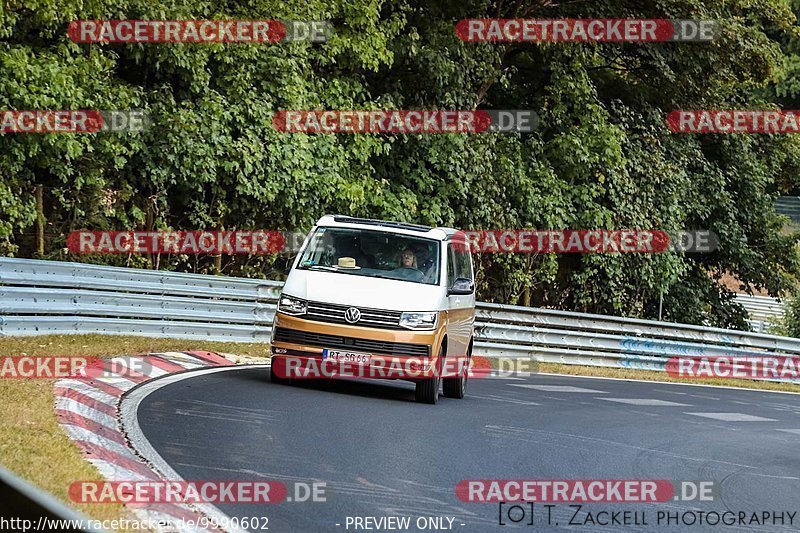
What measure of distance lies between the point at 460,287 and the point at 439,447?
167 inches

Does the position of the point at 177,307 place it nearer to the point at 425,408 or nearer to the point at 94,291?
the point at 94,291

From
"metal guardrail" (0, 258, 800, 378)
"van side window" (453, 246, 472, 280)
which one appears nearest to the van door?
"van side window" (453, 246, 472, 280)

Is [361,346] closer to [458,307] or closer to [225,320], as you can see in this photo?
[458,307]

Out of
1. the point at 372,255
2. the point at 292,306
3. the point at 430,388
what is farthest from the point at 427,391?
the point at 292,306

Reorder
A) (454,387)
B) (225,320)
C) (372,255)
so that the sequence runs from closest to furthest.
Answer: (372,255)
(454,387)
(225,320)

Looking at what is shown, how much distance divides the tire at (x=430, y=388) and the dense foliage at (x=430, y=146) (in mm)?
7595

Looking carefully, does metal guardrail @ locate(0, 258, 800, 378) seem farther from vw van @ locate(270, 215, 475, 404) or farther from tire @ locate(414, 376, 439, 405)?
tire @ locate(414, 376, 439, 405)

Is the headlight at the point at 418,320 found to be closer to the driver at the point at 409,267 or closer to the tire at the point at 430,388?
the tire at the point at 430,388

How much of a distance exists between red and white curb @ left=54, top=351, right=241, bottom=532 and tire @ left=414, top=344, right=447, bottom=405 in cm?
288

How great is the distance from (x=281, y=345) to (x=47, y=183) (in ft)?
25.5

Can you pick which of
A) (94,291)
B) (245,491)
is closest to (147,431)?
(245,491)

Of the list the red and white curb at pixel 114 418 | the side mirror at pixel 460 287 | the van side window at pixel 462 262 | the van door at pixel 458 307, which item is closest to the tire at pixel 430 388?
the van door at pixel 458 307

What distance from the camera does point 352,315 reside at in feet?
44.3

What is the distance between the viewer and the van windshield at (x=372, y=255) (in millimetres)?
14234
